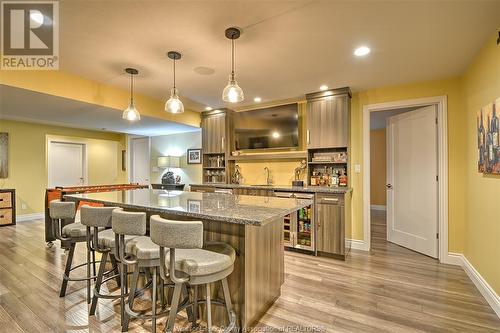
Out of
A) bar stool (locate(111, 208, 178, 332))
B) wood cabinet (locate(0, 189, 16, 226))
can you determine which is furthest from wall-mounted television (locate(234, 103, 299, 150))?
wood cabinet (locate(0, 189, 16, 226))

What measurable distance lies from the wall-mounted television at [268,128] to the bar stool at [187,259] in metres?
2.87

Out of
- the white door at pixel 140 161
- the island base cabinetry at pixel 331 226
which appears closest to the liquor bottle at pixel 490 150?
the island base cabinetry at pixel 331 226

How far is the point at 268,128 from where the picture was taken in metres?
4.42

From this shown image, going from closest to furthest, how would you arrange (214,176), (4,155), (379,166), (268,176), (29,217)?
(268,176), (214,176), (4,155), (29,217), (379,166)

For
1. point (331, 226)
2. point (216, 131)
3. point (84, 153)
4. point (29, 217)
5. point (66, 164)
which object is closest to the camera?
point (331, 226)

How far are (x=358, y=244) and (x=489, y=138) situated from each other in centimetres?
222

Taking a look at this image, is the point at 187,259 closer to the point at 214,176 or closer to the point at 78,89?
the point at 78,89

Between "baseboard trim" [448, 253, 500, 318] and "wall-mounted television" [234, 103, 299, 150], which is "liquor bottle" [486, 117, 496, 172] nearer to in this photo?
"baseboard trim" [448, 253, 500, 318]

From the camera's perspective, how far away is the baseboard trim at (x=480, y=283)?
2130 millimetres

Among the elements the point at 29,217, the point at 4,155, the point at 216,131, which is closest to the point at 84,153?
the point at 4,155

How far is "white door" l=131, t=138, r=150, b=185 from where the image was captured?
6.91m

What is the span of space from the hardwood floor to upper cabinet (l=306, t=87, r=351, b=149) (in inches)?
69.9

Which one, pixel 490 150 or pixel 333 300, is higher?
pixel 490 150

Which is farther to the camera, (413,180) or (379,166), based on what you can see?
(379,166)
